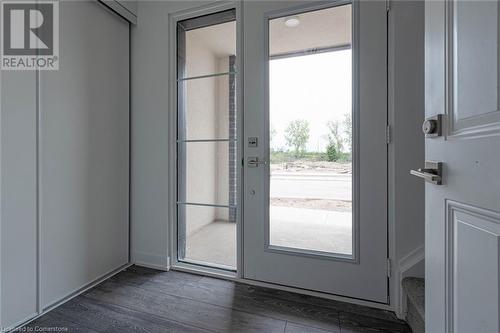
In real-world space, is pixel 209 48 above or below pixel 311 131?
above

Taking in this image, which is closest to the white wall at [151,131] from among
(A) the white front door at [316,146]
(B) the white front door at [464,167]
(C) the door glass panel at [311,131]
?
(A) the white front door at [316,146]

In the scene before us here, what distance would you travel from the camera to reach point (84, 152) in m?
1.89

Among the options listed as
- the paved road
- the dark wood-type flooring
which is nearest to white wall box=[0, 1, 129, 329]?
the dark wood-type flooring

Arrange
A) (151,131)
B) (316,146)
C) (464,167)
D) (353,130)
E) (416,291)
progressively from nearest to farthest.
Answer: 1. (464,167)
2. (416,291)
3. (353,130)
4. (316,146)
5. (151,131)

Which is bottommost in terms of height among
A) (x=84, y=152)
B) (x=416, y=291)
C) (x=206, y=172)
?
(x=416, y=291)

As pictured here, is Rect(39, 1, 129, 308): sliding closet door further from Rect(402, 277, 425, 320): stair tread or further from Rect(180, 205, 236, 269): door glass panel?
Rect(402, 277, 425, 320): stair tread

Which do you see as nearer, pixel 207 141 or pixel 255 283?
pixel 255 283

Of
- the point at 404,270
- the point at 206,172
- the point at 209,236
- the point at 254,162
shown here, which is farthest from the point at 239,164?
the point at 404,270

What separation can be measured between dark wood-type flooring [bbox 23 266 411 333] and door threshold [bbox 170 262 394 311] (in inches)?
1.4

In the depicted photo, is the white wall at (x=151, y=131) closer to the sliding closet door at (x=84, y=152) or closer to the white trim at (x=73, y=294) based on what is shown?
the sliding closet door at (x=84, y=152)

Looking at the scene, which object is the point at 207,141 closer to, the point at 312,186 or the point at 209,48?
the point at 209,48

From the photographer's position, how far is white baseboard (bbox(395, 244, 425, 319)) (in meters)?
1.53

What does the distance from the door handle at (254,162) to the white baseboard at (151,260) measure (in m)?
1.16

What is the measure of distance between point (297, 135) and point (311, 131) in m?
0.11
